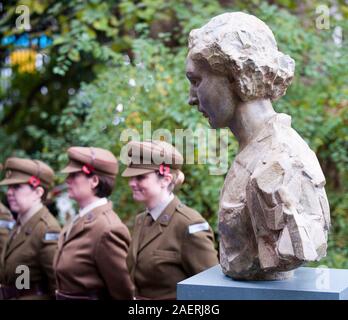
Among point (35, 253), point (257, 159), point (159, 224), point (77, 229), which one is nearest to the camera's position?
point (257, 159)

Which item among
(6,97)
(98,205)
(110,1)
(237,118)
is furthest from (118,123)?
(6,97)

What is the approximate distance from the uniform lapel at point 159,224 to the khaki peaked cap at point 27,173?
4.57 ft

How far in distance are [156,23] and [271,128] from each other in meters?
4.72

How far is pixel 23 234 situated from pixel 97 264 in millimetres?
933

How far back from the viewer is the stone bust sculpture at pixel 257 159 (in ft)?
9.18

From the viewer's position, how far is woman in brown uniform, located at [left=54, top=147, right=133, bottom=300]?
14.5 feet

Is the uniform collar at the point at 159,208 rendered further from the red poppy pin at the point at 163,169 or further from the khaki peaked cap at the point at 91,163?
the khaki peaked cap at the point at 91,163

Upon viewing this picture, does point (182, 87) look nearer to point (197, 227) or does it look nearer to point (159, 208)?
point (159, 208)

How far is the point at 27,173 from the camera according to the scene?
529 centimetres

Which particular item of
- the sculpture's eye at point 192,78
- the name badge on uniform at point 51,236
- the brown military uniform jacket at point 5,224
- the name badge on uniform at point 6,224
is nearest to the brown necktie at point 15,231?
the name badge on uniform at point 51,236

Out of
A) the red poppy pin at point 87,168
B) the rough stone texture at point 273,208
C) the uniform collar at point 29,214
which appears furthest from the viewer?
the uniform collar at point 29,214

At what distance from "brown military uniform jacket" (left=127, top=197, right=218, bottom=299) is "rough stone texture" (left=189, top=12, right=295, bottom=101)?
3.84ft

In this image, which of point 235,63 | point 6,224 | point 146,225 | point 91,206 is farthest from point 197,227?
point 6,224
